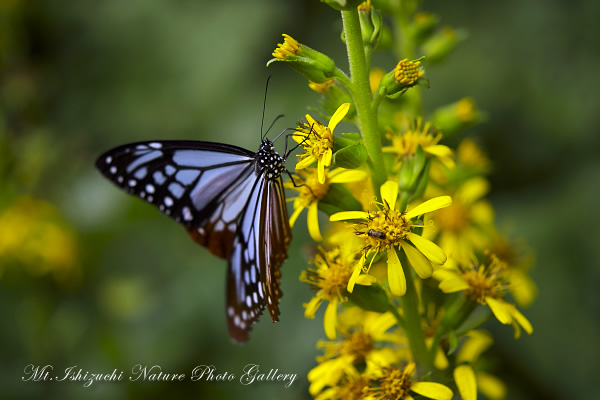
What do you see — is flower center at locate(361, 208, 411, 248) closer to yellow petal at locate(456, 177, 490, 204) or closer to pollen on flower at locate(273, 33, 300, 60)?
pollen on flower at locate(273, 33, 300, 60)

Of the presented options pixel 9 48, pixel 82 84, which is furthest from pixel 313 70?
pixel 82 84

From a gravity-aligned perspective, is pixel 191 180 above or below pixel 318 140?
below

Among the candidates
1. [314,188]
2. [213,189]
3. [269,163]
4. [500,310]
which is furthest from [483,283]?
[213,189]

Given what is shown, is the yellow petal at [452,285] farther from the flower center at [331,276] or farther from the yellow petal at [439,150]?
the yellow petal at [439,150]

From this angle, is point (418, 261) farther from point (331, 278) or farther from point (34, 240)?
point (34, 240)

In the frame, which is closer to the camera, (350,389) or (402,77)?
(402,77)

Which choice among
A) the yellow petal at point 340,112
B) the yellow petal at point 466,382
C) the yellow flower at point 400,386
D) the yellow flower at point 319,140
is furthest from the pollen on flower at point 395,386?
the yellow petal at point 340,112

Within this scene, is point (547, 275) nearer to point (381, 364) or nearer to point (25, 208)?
point (381, 364)
